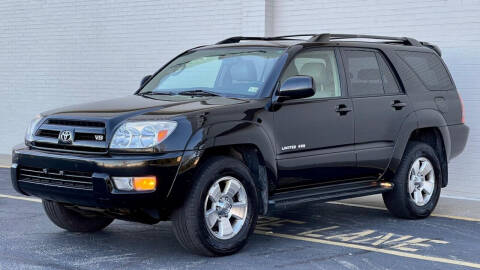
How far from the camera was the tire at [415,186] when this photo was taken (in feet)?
28.8

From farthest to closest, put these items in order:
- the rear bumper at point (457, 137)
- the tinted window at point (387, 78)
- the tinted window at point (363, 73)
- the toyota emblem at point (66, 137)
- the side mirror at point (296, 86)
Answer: the rear bumper at point (457, 137) < the tinted window at point (387, 78) < the tinted window at point (363, 73) < the side mirror at point (296, 86) < the toyota emblem at point (66, 137)

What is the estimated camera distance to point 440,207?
33.4 ft

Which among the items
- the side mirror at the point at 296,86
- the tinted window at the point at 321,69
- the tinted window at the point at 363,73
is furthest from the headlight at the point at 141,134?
the tinted window at the point at 363,73

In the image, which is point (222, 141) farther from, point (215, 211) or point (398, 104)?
point (398, 104)

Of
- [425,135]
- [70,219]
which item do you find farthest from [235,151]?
[425,135]

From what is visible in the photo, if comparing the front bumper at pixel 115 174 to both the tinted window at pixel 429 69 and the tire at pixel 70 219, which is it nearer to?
the tire at pixel 70 219

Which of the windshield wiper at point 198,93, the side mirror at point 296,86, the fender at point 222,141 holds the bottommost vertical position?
the fender at point 222,141

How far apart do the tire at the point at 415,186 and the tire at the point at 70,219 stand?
297cm

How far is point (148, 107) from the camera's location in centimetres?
696

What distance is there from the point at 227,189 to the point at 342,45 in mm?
2262

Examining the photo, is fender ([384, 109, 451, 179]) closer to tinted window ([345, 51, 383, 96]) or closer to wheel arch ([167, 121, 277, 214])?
tinted window ([345, 51, 383, 96])

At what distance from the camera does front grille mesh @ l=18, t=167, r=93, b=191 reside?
6621mm

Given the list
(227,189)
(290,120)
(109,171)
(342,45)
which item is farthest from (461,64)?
(109,171)

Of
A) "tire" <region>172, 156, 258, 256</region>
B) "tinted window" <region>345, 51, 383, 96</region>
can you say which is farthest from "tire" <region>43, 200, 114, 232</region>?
"tinted window" <region>345, 51, 383, 96</region>
